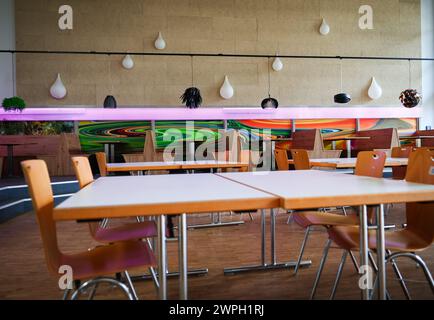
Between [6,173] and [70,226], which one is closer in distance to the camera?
[70,226]

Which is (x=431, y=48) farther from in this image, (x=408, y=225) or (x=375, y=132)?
(x=408, y=225)

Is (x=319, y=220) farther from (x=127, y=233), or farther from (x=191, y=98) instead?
(x=191, y=98)

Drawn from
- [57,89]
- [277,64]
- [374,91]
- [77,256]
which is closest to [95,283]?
[77,256]

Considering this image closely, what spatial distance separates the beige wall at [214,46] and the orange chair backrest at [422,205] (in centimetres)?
767

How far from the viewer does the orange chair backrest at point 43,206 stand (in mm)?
1168

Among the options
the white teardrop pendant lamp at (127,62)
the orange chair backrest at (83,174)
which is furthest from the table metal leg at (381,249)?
the white teardrop pendant lamp at (127,62)

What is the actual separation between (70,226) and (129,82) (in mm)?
5412

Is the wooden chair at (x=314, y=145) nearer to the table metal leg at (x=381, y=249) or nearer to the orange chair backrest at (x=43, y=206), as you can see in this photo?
the table metal leg at (x=381, y=249)

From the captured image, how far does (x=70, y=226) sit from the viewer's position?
4.25 metres

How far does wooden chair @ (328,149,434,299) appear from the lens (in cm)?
162

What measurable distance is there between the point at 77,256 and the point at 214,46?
8497 millimetres

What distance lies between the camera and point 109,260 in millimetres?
1450

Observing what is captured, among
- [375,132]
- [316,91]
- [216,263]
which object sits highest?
[316,91]
